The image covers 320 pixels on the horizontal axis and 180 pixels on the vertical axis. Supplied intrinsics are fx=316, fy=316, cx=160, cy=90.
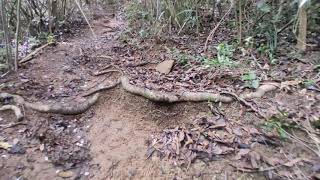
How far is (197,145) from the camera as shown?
2656 mm

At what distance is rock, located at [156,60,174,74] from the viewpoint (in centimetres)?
384

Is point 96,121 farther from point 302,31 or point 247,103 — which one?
point 302,31

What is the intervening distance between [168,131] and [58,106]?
1143 millimetres

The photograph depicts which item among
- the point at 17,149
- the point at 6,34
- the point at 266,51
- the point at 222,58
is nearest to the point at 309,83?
the point at 266,51

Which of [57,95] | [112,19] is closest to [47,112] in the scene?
[57,95]

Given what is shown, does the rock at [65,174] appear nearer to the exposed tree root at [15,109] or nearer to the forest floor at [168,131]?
the forest floor at [168,131]

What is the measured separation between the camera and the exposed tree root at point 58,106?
3.12m

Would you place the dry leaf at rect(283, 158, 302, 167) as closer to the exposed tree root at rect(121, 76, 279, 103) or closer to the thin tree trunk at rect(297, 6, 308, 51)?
the exposed tree root at rect(121, 76, 279, 103)

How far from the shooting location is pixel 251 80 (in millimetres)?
3232

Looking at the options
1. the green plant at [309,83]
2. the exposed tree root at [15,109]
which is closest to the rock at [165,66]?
the green plant at [309,83]

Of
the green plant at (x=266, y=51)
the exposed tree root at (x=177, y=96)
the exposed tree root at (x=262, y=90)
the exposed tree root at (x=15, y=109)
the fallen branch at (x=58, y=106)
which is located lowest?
the exposed tree root at (x=15, y=109)

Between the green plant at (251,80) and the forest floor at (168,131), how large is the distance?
→ 0.07m

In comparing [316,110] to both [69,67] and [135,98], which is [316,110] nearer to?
[135,98]

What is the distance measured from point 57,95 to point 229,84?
73.5 inches
